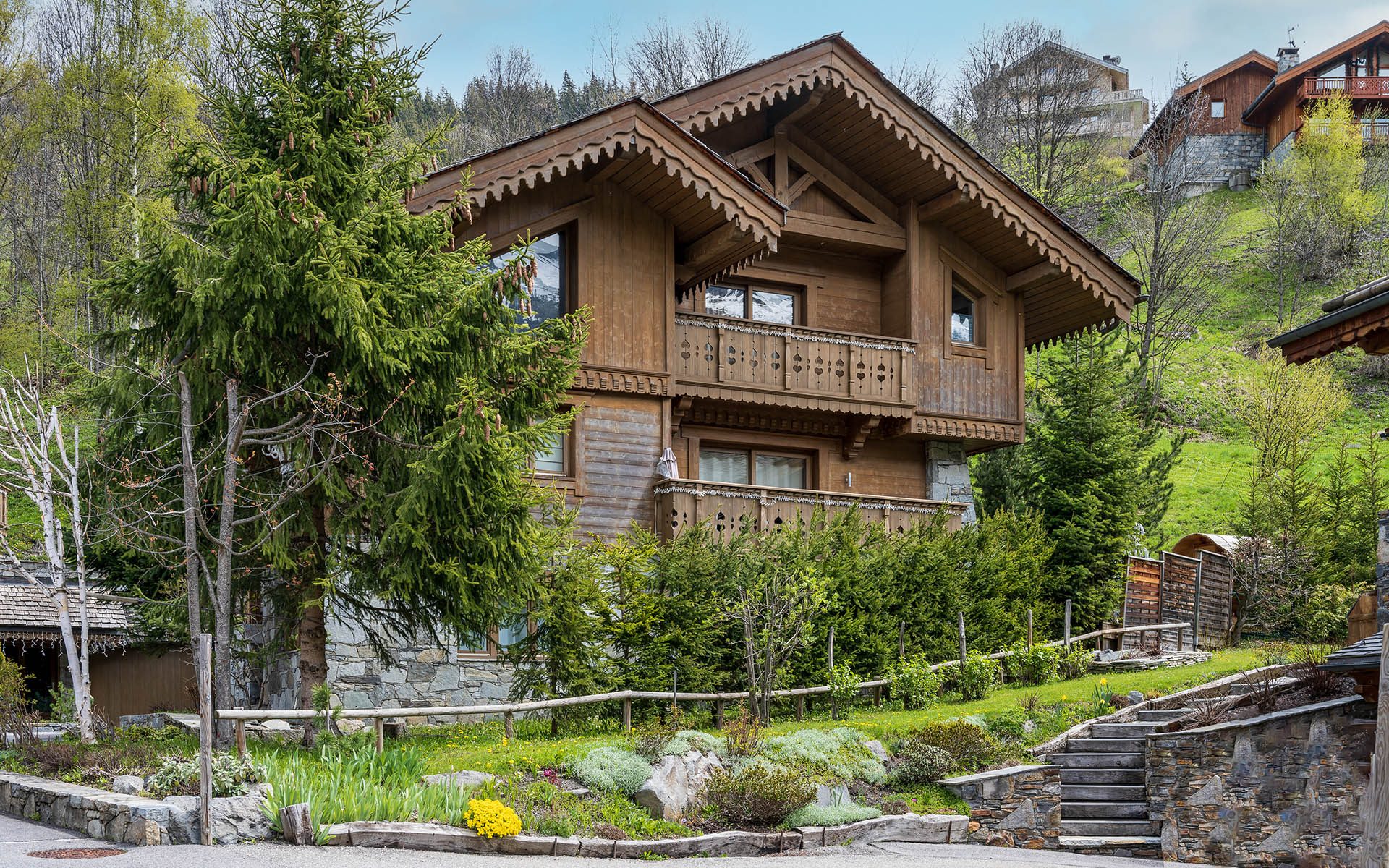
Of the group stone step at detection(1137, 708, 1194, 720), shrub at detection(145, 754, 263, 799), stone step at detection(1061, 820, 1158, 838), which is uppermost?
shrub at detection(145, 754, 263, 799)

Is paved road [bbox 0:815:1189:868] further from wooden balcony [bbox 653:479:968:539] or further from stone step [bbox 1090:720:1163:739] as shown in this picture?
wooden balcony [bbox 653:479:968:539]

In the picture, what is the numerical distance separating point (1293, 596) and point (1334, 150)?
4043cm

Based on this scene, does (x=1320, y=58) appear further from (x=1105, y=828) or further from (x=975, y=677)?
(x=1105, y=828)

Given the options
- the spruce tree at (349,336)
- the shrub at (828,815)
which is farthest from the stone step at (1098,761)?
the spruce tree at (349,336)

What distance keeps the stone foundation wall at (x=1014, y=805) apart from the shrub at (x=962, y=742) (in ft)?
1.26

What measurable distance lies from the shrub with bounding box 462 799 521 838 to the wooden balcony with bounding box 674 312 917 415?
1148 cm

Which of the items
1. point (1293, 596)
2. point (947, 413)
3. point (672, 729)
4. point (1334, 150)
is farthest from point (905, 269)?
point (1334, 150)

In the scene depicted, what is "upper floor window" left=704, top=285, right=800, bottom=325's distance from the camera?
26.5 m

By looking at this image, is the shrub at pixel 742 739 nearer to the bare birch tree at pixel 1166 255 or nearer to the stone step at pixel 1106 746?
the stone step at pixel 1106 746

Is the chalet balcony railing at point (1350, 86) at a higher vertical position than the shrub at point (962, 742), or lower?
higher

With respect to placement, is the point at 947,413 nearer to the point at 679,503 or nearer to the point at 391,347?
the point at 679,503

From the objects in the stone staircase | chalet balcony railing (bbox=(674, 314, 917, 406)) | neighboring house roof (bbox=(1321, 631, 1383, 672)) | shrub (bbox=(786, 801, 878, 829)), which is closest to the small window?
chalet balcony railing (bbox=(674, 314, 917, 406))

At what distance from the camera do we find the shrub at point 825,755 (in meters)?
16.6

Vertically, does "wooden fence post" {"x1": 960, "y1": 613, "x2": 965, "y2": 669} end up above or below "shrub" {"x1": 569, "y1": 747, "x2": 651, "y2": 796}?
above
